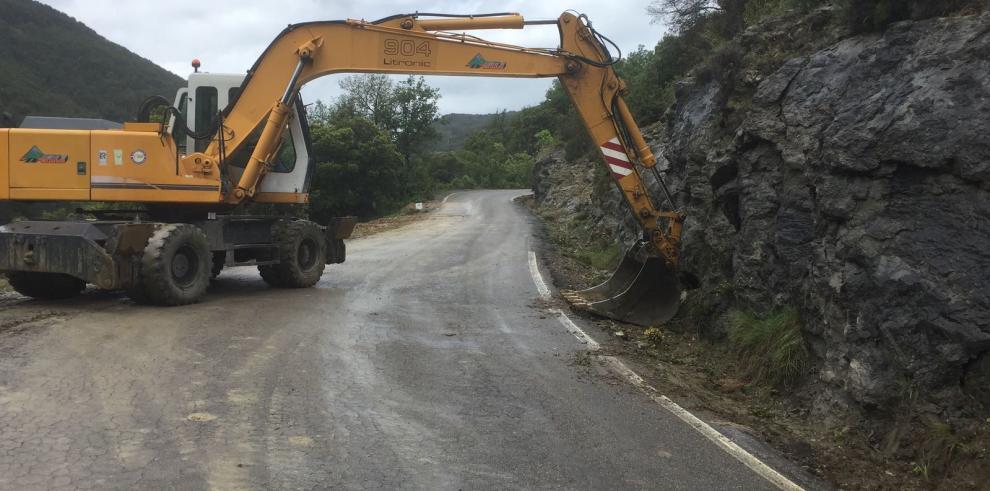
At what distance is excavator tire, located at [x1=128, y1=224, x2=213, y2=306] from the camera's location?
9492 mm

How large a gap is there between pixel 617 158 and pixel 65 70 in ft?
221

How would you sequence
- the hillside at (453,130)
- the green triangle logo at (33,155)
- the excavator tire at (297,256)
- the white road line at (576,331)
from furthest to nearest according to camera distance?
the hillside at (453,130)
the excavator tire at (297,256)
the green triangle logo at (33,155)
the white road line at (576,331)

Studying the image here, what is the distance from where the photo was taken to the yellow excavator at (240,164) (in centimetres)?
955

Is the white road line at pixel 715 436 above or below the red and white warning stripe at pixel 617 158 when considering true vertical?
below

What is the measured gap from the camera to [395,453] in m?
4.73

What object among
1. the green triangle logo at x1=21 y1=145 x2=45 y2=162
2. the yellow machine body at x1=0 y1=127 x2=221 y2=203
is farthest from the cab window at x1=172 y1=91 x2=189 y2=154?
the green triangle logo at x1=21 y1=145 x2=45 y2=162

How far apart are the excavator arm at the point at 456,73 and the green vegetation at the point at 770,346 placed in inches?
105

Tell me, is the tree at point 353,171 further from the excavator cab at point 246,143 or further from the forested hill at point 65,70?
the excavator cab at point 246,143

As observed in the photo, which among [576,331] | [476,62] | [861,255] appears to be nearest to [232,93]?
[476,62]

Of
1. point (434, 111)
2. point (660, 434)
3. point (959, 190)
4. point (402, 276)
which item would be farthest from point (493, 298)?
point (434, 111)

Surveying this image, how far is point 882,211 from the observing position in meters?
5.75

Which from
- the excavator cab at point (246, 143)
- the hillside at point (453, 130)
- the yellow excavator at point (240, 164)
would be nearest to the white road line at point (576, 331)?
the yellow excavator at point (240, 164)

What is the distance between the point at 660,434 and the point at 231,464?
297 cm

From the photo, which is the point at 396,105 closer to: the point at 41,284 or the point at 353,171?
the point at 353,171
